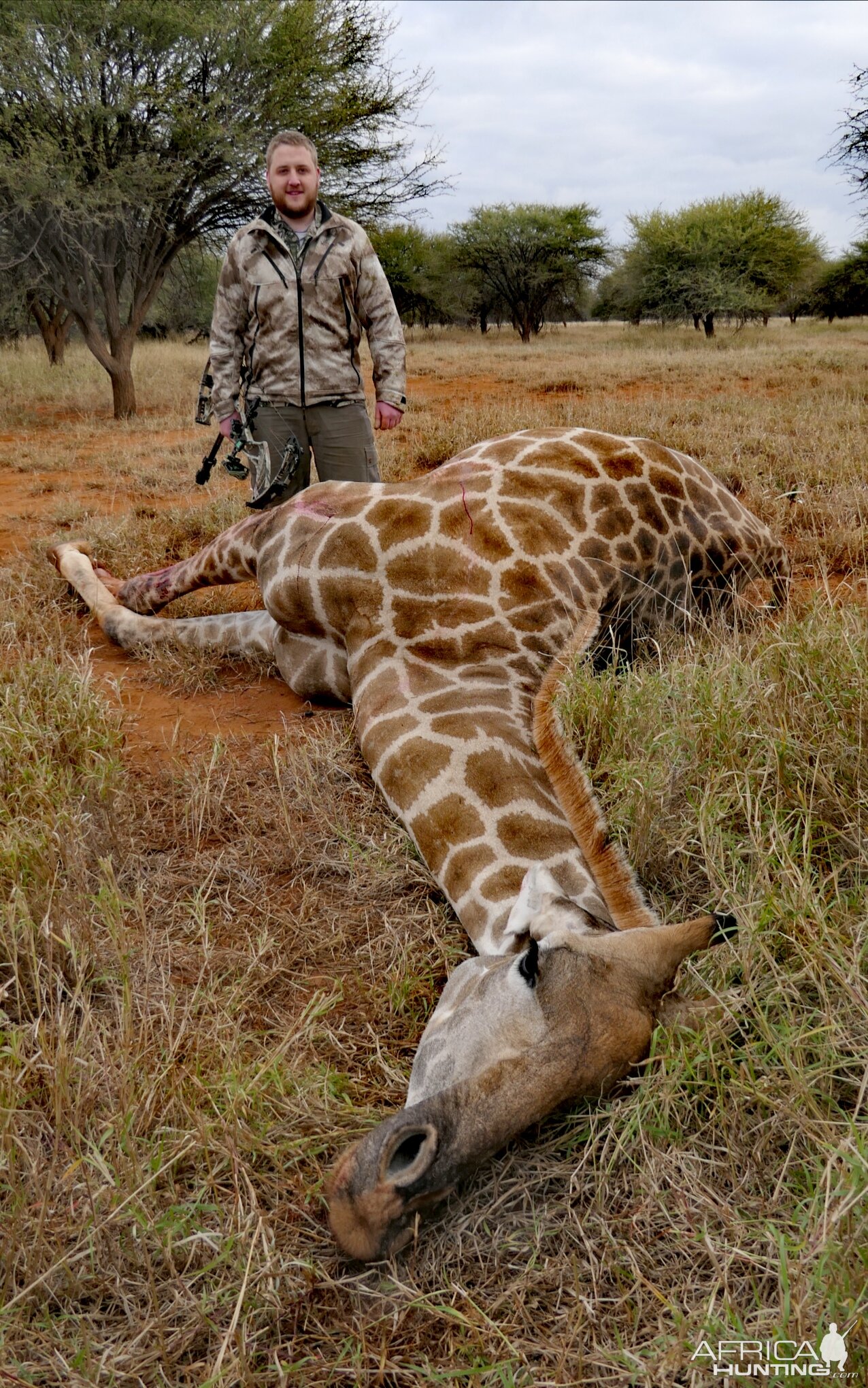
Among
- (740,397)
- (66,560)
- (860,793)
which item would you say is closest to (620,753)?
(860,793)

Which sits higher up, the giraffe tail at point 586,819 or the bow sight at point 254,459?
the bow sight at point 254,459

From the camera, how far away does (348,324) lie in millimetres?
5117

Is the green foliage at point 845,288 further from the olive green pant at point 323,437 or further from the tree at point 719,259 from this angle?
the olive green pant at point 323,437

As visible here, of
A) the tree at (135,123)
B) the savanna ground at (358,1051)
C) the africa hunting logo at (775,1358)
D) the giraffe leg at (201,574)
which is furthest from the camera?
the tree at (135,123)

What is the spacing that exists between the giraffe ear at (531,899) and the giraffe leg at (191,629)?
229 centimetres

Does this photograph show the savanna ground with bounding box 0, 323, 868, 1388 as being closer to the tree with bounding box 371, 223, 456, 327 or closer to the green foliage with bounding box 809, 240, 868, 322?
the green foliage with bounding box 809, 240, 868, 322

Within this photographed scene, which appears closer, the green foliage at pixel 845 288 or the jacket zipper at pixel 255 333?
the jacket zipper at pixel 255 333

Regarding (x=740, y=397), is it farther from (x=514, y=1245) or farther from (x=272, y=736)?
(x=514, y=1245)

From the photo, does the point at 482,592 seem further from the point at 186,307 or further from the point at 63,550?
the point at 186,307

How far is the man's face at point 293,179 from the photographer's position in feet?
15.8

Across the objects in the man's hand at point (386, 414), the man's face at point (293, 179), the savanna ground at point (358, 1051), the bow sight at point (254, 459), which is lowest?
the savanna ground at point (358, 1051)

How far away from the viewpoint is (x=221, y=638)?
4.17m

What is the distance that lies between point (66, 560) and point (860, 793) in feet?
13.2

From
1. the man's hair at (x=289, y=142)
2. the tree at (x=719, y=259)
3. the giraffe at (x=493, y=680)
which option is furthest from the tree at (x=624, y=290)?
the giraffe at (x=493, y=680)
